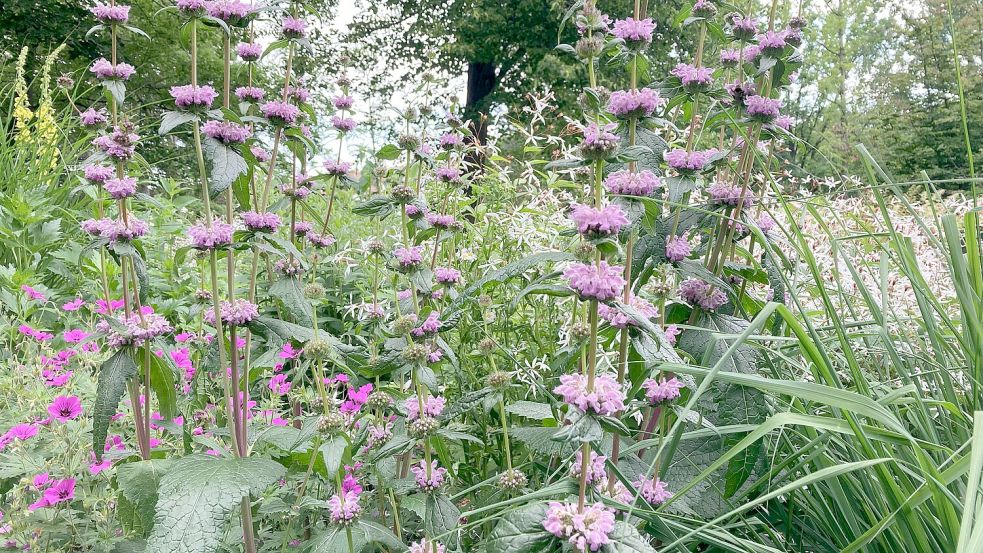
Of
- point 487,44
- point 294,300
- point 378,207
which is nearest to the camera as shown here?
point 294,300

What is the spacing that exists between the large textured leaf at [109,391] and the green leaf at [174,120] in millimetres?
535

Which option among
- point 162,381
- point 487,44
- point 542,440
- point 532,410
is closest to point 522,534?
point 542,440

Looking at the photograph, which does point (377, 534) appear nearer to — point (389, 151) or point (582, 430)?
point (582, 430)

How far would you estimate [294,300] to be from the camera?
61.6 inches

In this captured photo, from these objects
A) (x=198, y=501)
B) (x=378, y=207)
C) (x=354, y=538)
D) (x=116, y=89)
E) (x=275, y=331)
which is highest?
(x=116, y=89)

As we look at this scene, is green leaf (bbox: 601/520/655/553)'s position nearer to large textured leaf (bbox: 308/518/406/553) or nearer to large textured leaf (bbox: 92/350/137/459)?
large textured leaf (bbox: 308/518/406/553)

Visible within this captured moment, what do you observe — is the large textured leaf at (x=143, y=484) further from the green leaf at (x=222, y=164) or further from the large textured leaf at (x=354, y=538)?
Result: the green leaf at (x=222, y=164)

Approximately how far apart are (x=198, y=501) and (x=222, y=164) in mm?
666

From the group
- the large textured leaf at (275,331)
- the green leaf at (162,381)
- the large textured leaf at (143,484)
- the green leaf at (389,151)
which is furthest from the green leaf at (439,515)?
the green leaf at (389,151)

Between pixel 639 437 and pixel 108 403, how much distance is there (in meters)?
1.17

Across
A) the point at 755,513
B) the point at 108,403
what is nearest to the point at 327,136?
the point at 108,403

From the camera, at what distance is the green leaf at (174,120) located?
4.19ft

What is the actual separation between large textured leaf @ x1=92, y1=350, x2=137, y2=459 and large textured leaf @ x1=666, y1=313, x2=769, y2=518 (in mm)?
1182

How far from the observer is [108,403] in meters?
1.36
